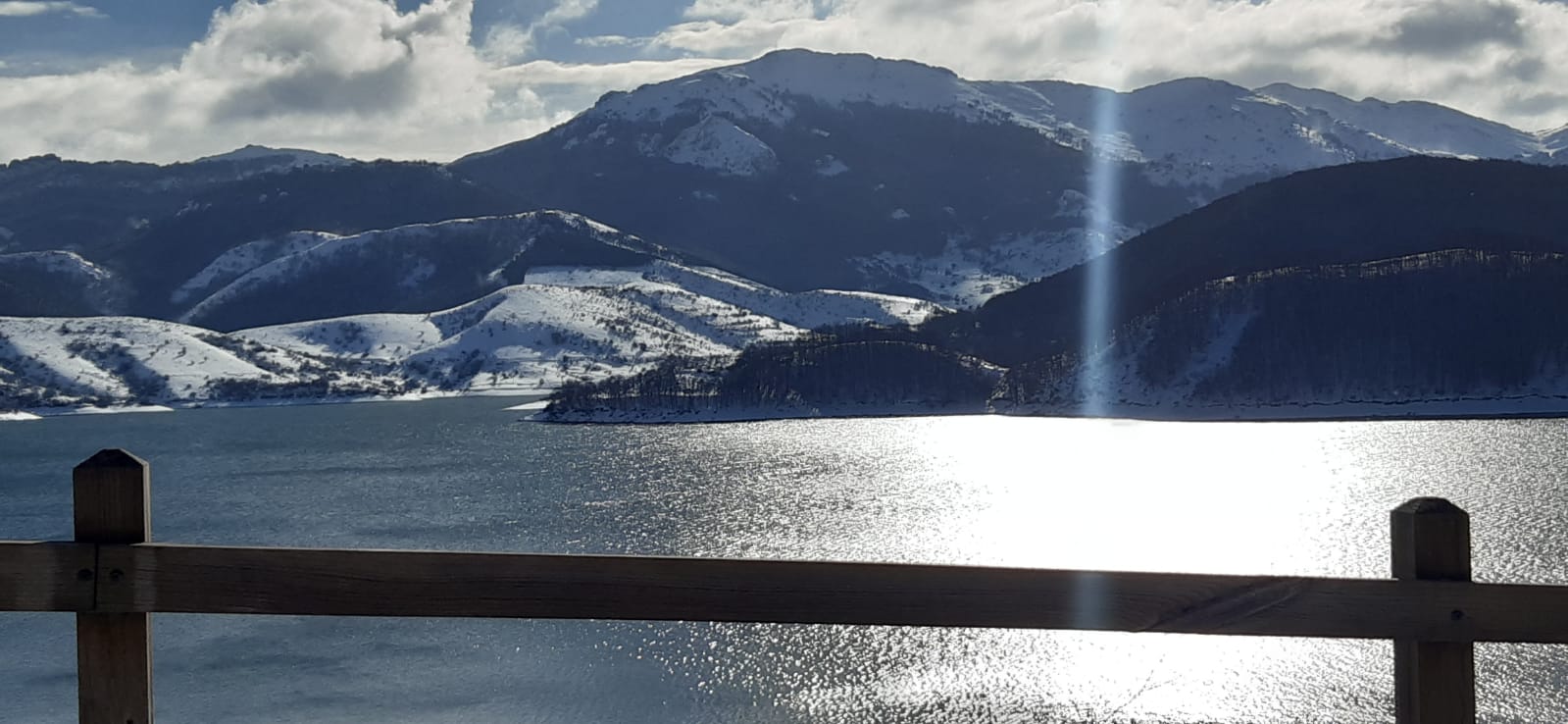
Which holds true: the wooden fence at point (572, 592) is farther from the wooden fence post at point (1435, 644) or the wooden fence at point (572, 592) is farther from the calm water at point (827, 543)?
the calm water at point (827, 543)

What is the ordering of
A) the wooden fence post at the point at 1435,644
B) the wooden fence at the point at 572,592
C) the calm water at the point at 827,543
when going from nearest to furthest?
the wooden fence post at the point at 1435,644, the wooden fence at the point at 572,592, the calm water at the point at 827,543

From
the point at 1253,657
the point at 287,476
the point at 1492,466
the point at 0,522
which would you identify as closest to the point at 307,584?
the point at 1253,657

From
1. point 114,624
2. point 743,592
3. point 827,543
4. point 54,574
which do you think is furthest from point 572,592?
point 827,543

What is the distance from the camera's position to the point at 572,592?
5551 mm

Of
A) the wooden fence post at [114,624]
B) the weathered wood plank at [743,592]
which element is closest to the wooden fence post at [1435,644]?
the weathered wood plank at [743,592]

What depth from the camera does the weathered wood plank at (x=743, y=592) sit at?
5.46 m

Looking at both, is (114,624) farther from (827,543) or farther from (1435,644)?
(827,543)

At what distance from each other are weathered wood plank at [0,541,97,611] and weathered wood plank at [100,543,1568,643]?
11 cm

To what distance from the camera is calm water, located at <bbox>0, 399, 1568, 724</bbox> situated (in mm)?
53812

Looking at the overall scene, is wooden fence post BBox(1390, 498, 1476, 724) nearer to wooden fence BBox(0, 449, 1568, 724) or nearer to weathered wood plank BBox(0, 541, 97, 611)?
wooden fence BBox(0, 449, 1568, 724)

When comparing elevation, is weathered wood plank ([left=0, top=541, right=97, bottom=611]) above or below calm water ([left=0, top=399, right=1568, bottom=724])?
above

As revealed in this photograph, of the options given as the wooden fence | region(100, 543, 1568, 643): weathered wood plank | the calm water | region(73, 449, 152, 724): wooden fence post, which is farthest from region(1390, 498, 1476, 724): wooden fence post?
the calm water

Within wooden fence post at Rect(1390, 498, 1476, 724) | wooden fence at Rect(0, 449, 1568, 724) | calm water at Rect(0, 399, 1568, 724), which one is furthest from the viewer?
calm water at Rect(0, 399, 1568, 724)

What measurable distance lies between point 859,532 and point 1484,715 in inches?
2243
